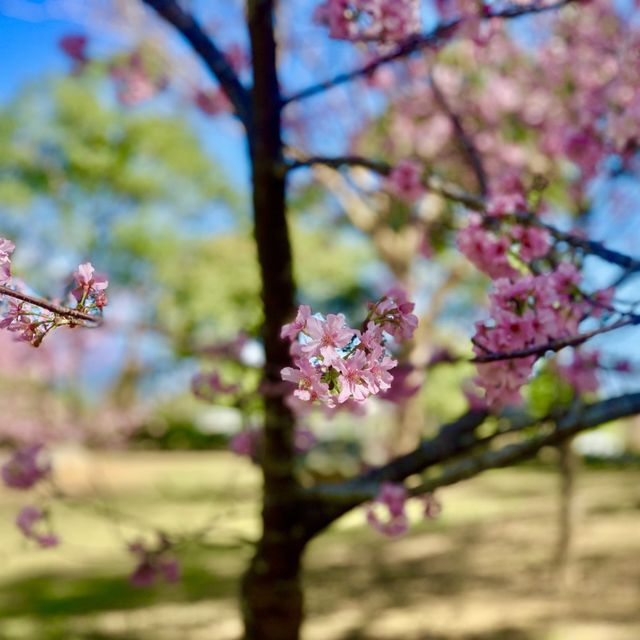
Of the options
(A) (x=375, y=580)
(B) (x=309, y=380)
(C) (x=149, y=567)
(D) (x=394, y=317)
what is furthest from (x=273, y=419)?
(A) (x=375, y=580)

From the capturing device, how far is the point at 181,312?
23281 mm

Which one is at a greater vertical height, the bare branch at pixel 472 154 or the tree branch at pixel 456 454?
the bare branch at pixel 472 154

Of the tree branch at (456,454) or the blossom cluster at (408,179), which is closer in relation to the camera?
the tree branch at (456,454)

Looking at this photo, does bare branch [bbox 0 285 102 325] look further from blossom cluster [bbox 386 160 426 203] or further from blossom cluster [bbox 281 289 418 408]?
blossom cluster [bbox 386 160 426 203]

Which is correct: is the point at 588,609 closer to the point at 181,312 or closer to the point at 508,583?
the point at 508,583

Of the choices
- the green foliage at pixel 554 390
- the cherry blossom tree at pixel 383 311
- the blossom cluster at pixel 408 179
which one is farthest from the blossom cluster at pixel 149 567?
the blossom cluster at pixel 408 179

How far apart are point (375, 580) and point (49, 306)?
20.0 feet

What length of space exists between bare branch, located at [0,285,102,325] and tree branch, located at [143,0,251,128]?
173 cm

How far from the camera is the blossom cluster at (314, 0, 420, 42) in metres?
2.66

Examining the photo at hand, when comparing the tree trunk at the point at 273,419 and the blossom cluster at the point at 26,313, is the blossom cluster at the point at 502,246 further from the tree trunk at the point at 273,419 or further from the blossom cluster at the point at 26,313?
the blossom cluster at the point at 26,313

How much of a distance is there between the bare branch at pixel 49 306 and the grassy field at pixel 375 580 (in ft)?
5.83

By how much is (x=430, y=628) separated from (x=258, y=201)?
3561mm

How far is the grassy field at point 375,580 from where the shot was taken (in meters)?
5.41

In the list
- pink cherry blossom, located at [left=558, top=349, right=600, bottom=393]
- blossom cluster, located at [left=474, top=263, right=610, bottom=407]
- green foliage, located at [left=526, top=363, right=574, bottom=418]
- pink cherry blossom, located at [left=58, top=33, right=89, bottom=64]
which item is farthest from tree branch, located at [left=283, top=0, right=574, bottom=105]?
pink cherry blossom, located at [left=58, top=33, right=89, bottom=64]
